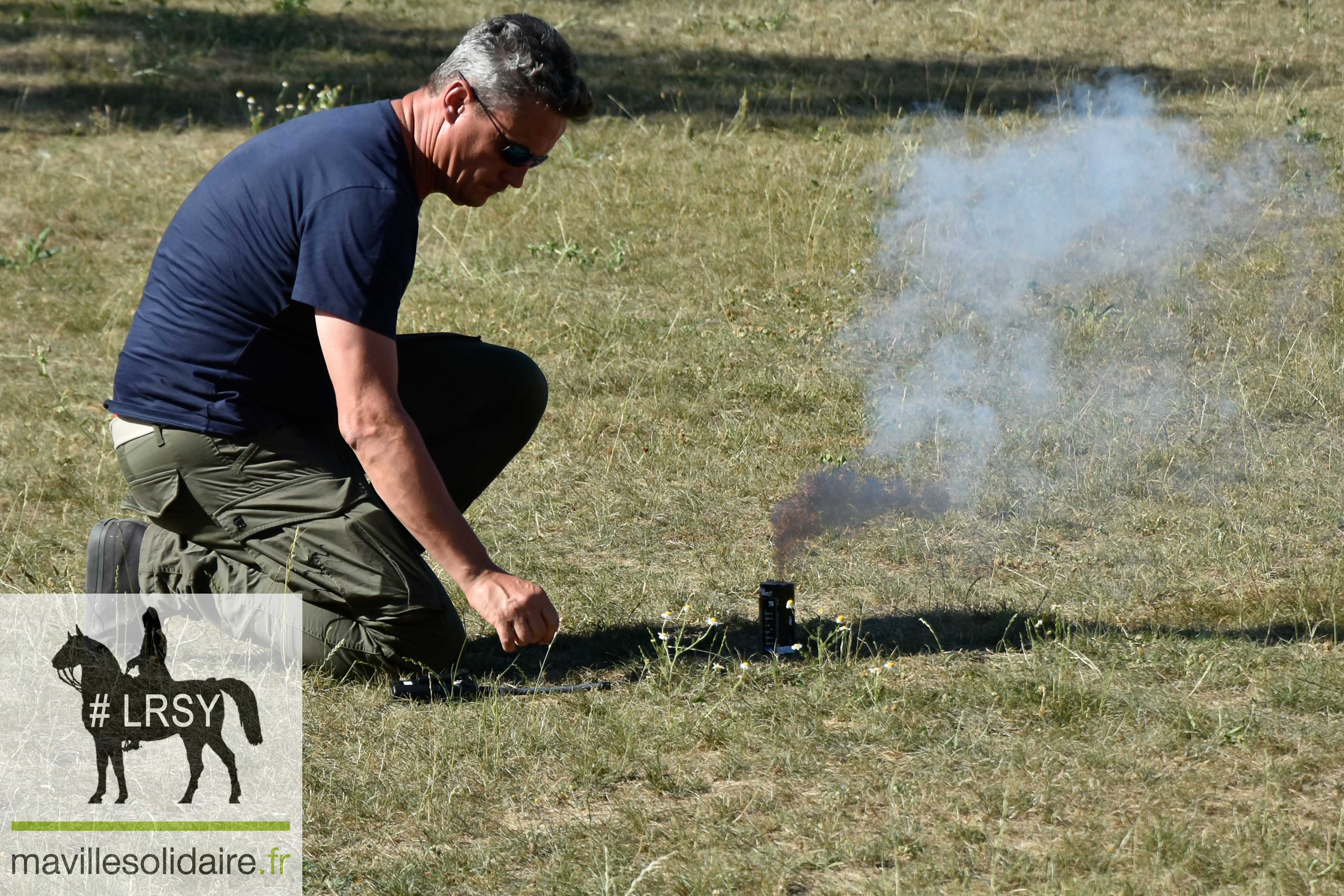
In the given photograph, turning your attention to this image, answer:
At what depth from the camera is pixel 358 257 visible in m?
3.21

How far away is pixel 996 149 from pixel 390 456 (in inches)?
229

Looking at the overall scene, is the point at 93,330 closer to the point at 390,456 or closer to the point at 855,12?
the point at 390,456

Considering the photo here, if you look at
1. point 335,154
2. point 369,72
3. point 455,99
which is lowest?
point 335,154

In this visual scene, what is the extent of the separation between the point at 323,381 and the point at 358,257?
0.67 metres

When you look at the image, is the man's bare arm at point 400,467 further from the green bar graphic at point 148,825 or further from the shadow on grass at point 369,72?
the shadow on grass at point 369,72

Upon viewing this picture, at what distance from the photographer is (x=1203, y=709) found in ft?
10.8

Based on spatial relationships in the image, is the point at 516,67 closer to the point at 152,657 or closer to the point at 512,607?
the point at 512,607

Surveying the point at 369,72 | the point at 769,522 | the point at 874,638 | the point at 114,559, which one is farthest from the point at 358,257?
the point at 369,72

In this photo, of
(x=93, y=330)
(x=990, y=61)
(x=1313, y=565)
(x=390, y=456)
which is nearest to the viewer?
(x=390, y=456)

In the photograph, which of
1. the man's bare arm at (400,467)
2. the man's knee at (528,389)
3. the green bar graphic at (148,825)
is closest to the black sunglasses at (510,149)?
the man's bare arm at (400,467)

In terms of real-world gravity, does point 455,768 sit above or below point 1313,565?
below

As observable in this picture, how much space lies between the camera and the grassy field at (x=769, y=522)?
9.55 ft

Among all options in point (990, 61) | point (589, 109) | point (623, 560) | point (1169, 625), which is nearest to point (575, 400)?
point (623, 560)

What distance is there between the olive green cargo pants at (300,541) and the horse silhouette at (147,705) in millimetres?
214
